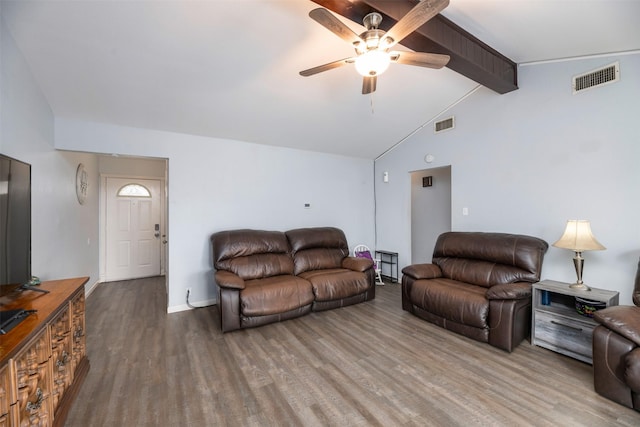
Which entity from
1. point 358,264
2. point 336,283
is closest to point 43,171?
point 336,283

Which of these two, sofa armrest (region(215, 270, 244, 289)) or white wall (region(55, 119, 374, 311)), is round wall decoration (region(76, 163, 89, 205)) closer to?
white wall (region(55, 119, 374, 311))

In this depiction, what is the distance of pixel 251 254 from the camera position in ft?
12.2

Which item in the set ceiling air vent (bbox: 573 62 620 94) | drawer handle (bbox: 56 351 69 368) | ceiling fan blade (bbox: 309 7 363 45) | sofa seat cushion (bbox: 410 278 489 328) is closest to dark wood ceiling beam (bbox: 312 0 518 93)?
ceiling fan blade (bbox: 309 7 363 45)

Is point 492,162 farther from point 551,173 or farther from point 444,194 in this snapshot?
point 444,194

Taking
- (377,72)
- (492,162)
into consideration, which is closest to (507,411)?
(377,72)

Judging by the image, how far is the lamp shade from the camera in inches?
96.7

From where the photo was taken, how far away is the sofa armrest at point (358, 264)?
3896 mm

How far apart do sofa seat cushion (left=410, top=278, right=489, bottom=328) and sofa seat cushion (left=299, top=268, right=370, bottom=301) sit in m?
0.72

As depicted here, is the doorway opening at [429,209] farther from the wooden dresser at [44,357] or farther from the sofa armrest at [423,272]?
the wooden dresser at [44,357]

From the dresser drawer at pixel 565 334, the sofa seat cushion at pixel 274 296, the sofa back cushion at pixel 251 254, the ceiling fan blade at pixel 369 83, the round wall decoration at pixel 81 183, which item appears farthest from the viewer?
the round wall decoration at pixel 81 183

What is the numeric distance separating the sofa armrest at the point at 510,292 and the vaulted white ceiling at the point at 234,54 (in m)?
2.32

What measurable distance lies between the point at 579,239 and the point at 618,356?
105 centimetres

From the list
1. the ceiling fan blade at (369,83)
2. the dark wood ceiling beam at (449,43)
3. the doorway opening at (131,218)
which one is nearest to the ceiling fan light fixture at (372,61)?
the ceiling fan blade at (369,83)

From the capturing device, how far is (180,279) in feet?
12.1
